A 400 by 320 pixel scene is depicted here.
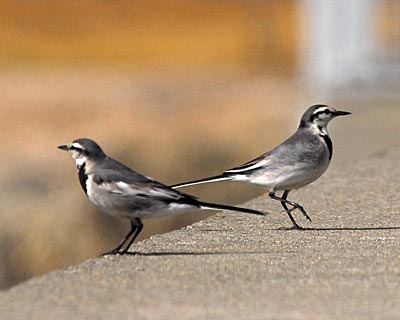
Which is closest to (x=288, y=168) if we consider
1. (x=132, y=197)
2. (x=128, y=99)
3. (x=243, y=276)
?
(x=132, y=197)

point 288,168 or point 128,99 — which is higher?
point 288,168

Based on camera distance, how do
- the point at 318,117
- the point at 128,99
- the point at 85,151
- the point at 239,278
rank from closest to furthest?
the point at 239,278, the point at 85,151, the point at 318,117, the point at 128,99

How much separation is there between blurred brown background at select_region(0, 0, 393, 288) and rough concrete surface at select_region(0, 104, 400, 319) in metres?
3.31

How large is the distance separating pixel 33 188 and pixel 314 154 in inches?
279

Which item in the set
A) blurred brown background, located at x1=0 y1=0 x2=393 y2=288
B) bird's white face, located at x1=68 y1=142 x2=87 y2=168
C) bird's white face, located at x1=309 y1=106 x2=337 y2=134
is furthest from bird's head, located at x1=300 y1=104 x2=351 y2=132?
blurred brown background, located at x1=0 y1=0 x2=393 y2=288

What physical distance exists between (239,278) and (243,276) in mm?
71

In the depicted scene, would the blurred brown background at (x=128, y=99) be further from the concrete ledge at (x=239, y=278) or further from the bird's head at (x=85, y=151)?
the bird's head at (x=85, y=151)

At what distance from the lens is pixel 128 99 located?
81.5 feet

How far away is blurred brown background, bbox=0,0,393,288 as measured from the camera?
13.5 metres

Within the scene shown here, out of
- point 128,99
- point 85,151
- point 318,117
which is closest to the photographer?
point 85,151

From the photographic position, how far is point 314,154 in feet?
33.0

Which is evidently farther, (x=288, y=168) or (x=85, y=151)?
(x=288, y=168)

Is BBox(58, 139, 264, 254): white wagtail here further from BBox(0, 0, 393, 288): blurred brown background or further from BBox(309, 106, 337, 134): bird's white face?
BBox(0, 0, 393, 288): blurred brown background

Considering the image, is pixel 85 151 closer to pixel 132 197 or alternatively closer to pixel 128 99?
pixel 132 197
